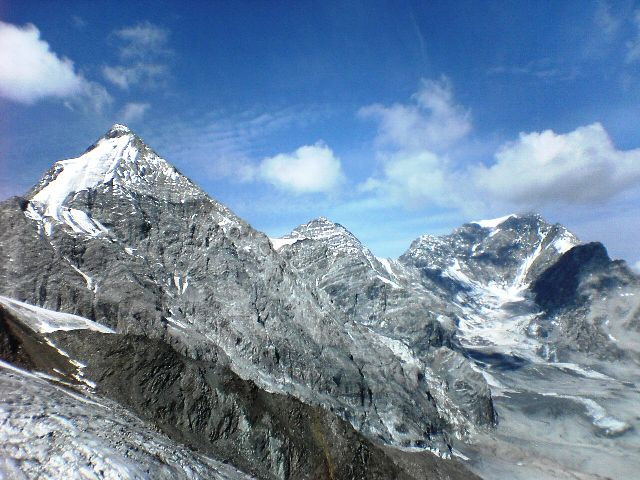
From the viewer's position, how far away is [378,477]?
72750 millimetres

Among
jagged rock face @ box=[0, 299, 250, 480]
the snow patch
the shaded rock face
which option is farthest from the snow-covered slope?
the snow patch

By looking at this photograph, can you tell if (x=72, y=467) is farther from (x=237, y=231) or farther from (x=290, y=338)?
(x=237, y=231)

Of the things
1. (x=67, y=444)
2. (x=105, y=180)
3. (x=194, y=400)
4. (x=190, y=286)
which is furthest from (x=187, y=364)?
(x=105, y=180)

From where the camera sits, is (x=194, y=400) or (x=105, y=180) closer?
(x=194, y=400)

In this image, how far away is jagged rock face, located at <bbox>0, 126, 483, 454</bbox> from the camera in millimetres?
114750

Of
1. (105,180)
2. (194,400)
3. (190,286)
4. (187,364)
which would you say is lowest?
(194,400)

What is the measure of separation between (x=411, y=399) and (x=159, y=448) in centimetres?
13682

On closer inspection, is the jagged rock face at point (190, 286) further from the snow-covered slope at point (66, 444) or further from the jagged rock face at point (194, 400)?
the snow-covered slope at point (66, 444)

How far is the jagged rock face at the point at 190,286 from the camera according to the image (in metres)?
115

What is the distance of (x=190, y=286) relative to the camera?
5472 inches

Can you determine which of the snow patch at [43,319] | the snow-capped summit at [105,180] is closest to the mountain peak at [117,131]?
the snow-capped summit at [105,180]

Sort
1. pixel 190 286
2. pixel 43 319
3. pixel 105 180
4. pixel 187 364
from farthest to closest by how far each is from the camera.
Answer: pixel 105 180, pixel 190 286, pixel 43 319, pixel 187 364

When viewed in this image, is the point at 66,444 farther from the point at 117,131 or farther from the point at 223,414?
the point at 117,131

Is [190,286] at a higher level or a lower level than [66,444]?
higher
